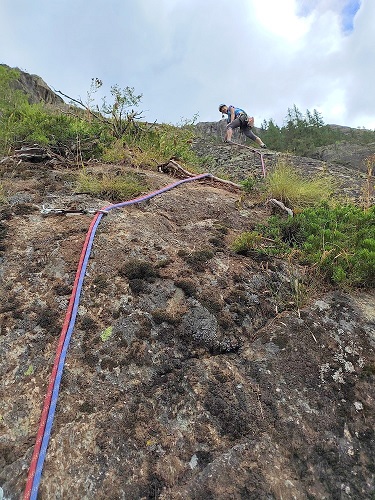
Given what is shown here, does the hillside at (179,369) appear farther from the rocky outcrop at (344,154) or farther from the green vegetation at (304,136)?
the green vegetation at (304,136)

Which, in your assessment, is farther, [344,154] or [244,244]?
[344,154]

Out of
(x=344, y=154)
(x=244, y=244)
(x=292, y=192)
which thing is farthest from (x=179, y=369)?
(x=344, y=154)

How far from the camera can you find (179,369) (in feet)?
6.91

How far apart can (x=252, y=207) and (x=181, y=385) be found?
9.56ft

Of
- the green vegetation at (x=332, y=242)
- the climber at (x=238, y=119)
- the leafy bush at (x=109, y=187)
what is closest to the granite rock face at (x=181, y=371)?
the green vegetation at (x=332, y=242)

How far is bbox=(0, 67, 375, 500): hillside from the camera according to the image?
5.44ft

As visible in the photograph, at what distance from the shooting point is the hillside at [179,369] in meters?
1.66

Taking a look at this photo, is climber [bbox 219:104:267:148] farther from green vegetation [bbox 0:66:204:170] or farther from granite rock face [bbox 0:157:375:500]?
granite rock face [bbox 0:157:375:500]

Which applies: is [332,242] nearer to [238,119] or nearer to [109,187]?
[109,187]

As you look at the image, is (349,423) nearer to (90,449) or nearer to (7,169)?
(90,449)

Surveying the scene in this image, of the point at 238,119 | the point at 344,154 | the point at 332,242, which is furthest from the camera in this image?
the point at 344,154

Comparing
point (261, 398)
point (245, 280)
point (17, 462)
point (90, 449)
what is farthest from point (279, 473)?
point (245, 280)

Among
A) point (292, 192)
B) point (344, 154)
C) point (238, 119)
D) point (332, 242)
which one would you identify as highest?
point (344, 154)

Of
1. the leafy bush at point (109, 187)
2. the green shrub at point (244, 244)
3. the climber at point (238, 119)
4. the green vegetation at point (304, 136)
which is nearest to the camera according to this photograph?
the green shrub at point (244, 244)
